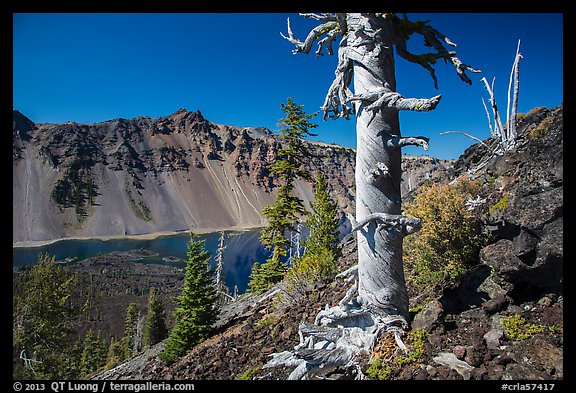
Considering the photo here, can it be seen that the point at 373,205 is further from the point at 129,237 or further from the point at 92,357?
the point at 129,237

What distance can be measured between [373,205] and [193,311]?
1067 centimetres

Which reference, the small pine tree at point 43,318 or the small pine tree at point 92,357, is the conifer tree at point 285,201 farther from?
the small pine tree at point 92,357

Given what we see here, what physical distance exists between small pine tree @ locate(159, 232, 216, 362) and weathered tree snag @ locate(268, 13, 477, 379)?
8.50 metres

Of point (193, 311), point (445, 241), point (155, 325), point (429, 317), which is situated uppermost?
point (445, 241)

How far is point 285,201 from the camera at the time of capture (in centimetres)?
2009

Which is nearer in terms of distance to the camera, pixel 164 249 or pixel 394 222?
pixel 394 222

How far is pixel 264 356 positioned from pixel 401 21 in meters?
7.15

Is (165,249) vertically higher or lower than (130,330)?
higher

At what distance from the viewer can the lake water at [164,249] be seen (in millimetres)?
98631

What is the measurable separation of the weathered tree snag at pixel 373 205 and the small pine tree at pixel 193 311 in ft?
27.9

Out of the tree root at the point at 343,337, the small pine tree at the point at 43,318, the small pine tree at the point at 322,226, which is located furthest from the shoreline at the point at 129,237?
the tree root at the point at 343,337

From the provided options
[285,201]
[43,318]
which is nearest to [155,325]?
[43,318]

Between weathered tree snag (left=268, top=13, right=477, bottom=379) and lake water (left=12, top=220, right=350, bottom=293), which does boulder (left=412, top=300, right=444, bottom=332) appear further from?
lake water (left=12, top=220, right=350, bottom=293)
